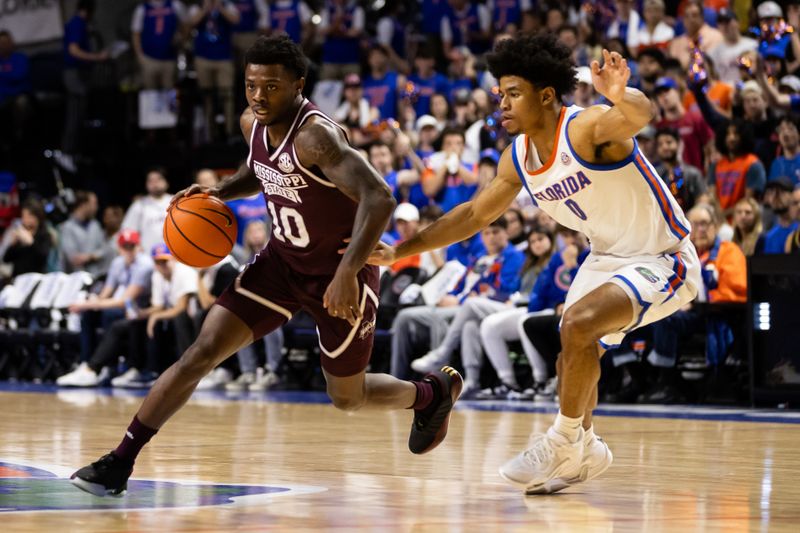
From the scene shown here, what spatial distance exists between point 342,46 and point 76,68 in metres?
4.08

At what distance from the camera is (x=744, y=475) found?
556 cm

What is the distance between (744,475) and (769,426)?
2.65 metres

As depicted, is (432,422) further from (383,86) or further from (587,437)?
(383,86)

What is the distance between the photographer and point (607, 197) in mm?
5043

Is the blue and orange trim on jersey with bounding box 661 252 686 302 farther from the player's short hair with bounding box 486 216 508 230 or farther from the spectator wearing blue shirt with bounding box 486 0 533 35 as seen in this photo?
the spectator wearing blue shirt with bounding box 486 0 533 35

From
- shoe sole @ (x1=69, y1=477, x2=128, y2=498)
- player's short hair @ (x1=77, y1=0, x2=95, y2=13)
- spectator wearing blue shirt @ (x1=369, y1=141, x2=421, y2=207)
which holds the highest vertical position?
player's short hair @ (x1=77, y1=0, x2=95, y2=13)

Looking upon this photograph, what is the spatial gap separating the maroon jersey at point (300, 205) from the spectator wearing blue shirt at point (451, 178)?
6883 millimetres

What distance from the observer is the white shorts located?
4965 millimetres

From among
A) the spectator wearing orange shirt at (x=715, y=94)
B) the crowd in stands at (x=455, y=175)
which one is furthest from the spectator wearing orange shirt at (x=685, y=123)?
the spectator wearing orange shirt at (x=715, y=94)

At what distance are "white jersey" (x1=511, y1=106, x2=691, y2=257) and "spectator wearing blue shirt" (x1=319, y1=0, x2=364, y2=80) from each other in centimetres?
1049

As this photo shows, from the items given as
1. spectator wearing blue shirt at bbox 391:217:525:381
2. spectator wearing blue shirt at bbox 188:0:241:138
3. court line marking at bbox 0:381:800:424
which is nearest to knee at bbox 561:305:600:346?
court line marking at bbox 0:381:800:424

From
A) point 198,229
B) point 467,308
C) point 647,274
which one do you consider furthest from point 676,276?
point 467,308

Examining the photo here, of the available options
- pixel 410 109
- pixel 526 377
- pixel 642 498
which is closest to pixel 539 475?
pixel 642 498

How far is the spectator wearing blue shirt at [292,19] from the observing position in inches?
614
